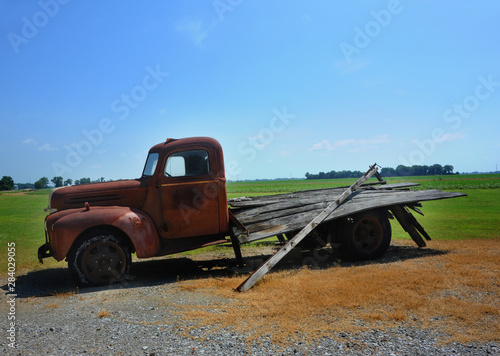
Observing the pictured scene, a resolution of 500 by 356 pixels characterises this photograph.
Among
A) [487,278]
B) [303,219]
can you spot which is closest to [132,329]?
[303,219]

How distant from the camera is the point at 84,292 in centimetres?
592

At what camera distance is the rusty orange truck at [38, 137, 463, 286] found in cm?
621

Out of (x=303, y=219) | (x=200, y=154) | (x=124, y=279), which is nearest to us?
(x=124, y=279)

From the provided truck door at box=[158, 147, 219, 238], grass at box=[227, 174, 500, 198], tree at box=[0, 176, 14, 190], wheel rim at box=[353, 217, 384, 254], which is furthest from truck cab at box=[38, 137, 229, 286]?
tree at box=[0, 176, 14, 190]

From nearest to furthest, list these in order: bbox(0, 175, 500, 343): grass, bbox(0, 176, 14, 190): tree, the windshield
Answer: bbox(0, 175, 500, 343): grass
the windshield
bbox(0, 176, 14, 190): tree

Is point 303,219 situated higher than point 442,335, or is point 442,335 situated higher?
point 303,219

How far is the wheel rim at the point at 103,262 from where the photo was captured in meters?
6.20

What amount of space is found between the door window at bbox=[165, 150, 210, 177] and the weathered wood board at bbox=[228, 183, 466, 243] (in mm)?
1428

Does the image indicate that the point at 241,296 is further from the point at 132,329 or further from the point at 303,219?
the point at 303,219

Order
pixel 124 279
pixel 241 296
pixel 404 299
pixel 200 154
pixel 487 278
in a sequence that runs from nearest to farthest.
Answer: pixel 404 299 < pixel 241 296 < pixel 487 278 < pixel 124 279 < pixel 200 154

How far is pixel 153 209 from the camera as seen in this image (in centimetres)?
688

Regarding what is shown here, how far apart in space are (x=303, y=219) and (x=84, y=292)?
449 cm

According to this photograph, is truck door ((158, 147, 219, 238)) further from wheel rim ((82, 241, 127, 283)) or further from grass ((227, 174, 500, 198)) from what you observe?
grass ((227, 174, 500, 198))

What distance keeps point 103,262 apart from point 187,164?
2.40 metres
